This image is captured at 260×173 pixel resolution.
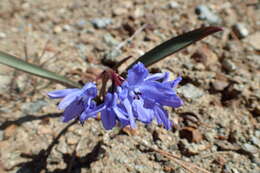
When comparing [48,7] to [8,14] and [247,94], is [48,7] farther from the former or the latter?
[247,94]

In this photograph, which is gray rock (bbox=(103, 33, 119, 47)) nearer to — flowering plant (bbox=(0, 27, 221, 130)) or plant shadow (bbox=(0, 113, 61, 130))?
plant shadow (bbox=(0, 113, 61, 130))

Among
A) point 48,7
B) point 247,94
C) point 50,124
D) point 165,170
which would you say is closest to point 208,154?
point 165,170

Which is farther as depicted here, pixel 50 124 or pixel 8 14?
pixel 8 14

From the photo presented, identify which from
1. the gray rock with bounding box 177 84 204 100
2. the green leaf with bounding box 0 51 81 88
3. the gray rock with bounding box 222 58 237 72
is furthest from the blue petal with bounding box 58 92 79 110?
the gray rock with bounding box 222 58 237 72

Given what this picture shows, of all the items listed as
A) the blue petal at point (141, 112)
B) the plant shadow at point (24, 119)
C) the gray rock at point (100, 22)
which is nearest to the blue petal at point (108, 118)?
the blue petal at point (141, 112)

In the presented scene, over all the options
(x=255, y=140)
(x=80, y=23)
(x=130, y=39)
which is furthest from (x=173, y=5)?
(x=255, y=140)

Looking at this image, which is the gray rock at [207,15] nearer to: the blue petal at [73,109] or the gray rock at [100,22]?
the gray rock at [100,22]

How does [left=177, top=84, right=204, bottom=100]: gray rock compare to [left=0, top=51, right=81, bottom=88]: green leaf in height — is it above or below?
below
